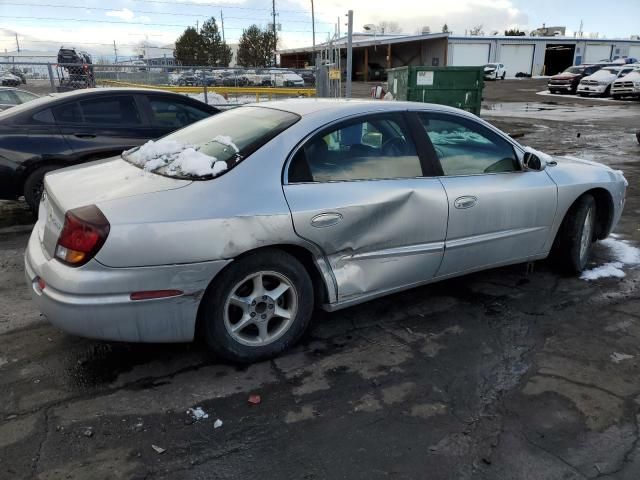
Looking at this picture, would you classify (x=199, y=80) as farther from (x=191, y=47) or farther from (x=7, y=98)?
(x=191, y=47)

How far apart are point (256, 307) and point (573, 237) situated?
9.31 feet

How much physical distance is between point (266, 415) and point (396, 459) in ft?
2.29

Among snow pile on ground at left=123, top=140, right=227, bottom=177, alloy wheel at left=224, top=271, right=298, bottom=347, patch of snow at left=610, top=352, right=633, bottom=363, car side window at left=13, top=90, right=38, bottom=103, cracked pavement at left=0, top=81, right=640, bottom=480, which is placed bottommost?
patch of snow at left=610, top=352, right=633, bottom=363

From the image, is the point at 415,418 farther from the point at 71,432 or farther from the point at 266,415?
the point at 71,432

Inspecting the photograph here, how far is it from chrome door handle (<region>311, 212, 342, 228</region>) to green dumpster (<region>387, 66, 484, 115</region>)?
31.8ft

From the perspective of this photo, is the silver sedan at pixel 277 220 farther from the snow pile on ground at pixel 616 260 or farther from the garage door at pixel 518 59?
the garage door at pixel 518 59

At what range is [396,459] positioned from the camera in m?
2.38

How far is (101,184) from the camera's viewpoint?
3.01 meters

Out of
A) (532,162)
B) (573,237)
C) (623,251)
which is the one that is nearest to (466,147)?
(532,162)

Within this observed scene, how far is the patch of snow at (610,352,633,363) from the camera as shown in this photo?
3238 millimetres

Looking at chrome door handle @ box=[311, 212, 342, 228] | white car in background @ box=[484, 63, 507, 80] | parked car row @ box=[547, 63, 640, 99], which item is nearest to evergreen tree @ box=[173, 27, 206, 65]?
white car in background @ box=[484, 63, 507, 80]

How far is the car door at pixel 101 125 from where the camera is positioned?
5914 mm

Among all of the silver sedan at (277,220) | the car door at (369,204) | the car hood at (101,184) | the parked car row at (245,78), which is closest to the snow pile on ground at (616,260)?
the silver sedan at (277,220)

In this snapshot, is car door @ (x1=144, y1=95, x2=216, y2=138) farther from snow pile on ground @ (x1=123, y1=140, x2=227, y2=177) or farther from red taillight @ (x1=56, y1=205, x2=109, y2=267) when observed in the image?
red taillight @ (x1=56, y1=205, x2=109, y2=267)
